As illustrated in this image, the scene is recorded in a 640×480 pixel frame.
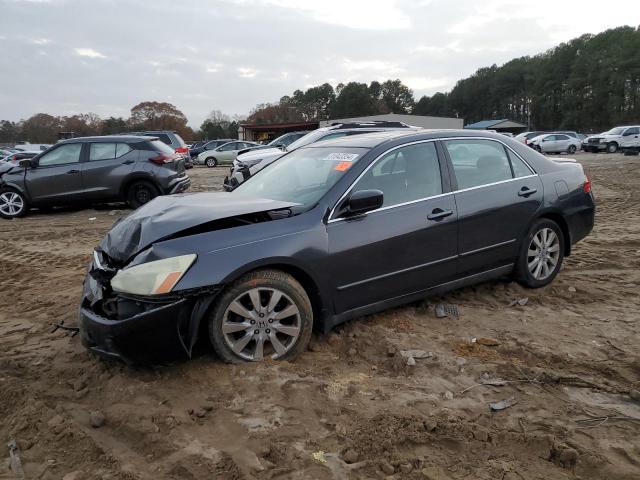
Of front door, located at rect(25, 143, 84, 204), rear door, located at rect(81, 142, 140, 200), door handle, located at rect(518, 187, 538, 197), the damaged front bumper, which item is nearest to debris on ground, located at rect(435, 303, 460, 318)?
door handle, located at rect(518, 187, 538, 197)

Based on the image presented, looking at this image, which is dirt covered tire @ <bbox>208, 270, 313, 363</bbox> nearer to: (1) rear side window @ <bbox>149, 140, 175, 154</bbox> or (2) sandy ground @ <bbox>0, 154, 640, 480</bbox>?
(2) sandy ground @ <bbox>0, 154, 640, 480</bbox>

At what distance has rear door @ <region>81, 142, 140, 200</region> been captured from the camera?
10.4 metres

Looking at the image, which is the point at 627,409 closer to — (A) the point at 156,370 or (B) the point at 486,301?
(B) the point at 486,301

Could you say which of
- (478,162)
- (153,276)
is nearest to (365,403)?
(153,276)

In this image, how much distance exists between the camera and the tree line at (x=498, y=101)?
73.4 m

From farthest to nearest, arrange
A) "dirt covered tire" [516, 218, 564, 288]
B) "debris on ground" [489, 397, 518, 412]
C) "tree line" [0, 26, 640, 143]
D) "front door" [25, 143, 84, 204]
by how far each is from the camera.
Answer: "tree line" [0, 26, 640, 143]
"front door" [25, 143, 84, 204]
"dirt covered tire" [516, 218, 564, 288]
"debris on ground" [489, 397, 518, 412]

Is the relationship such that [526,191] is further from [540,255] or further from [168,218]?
[168,218]

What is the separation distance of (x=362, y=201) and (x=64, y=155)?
29.7 feet

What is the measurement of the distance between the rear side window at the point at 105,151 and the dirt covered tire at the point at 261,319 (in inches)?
332

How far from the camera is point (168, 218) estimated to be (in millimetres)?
3469

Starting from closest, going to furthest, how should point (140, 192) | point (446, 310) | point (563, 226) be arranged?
point (446, 310), point (563, 226), point (140, 192)

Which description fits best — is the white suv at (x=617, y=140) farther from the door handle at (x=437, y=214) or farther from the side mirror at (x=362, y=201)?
the side mirror at (x=362, y=201)

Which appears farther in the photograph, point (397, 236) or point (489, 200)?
point (489, 200)

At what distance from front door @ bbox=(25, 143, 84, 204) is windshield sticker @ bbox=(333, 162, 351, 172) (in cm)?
816
